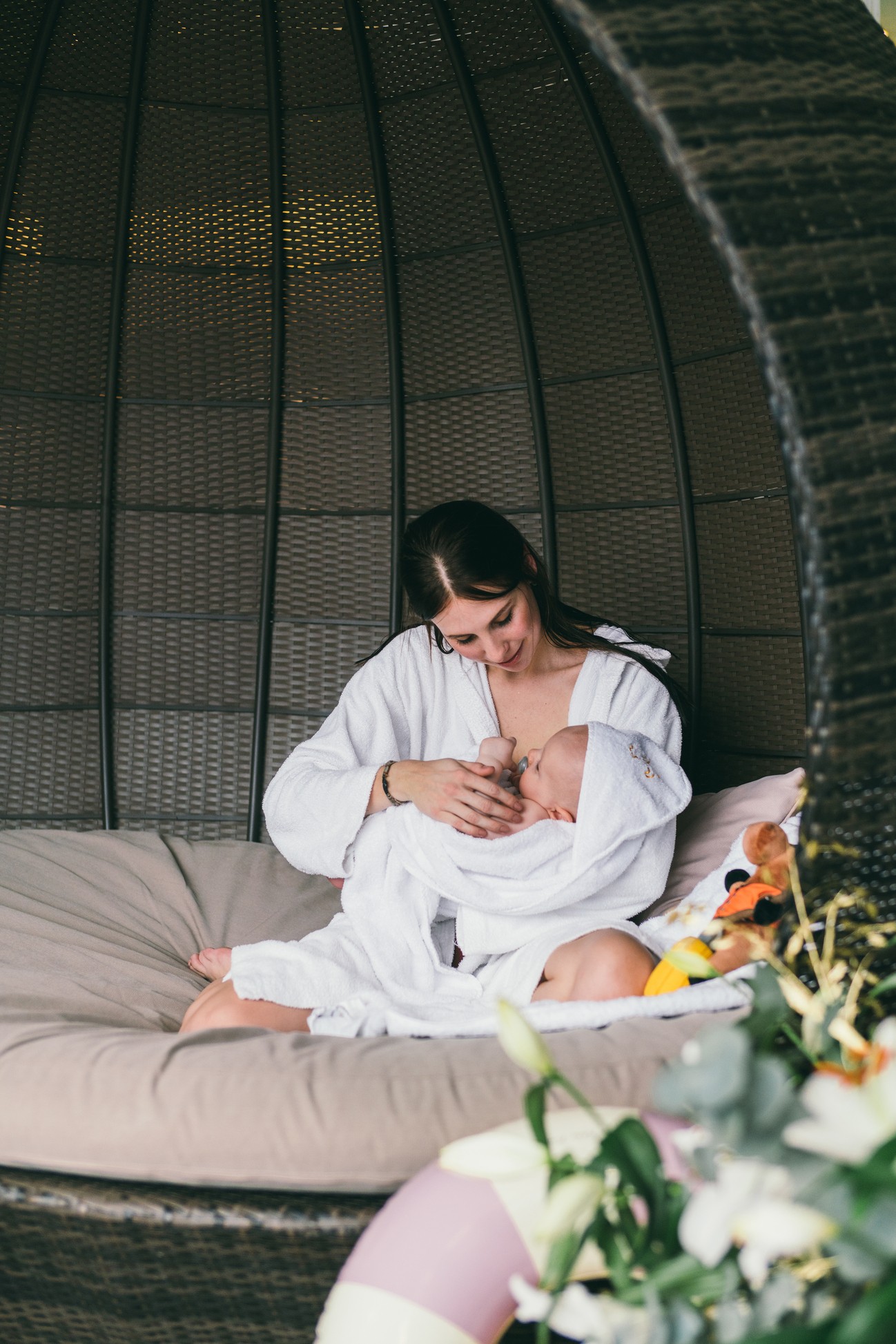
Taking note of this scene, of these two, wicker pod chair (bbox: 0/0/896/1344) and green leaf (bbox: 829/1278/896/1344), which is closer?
green leaf (bbox: 829/1278/896/1344)

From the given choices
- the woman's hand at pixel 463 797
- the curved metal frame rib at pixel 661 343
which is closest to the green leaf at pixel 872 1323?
the woman's hand at pixel 463 797

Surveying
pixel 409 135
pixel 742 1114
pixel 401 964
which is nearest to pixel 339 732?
pixel 401 964

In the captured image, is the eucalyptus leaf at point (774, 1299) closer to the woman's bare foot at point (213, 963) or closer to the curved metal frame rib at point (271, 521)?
the woman's bare foot at point (213, 963)

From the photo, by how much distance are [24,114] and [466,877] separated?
2.35m

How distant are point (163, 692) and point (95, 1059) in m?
1.97

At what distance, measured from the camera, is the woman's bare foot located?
2.30 m

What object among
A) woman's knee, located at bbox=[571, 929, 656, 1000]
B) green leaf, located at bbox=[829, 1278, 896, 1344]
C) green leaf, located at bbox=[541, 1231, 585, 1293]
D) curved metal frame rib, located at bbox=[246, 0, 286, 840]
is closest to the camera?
green leaf, located at bbox=[829, 1278, 896, 1344]

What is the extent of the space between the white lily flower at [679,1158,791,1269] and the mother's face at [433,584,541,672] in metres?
1.68

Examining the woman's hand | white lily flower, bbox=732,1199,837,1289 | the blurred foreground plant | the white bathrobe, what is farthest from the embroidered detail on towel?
white lily flower, bbox=732,1199,837,1289

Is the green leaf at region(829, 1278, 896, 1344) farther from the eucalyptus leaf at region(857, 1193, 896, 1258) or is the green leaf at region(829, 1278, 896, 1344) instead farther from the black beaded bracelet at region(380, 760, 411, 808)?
the black beaded bracelet at region(380, 760, 411, 808)

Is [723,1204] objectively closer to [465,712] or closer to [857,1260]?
[857,1260]

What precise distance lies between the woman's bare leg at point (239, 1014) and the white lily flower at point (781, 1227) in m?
1.39

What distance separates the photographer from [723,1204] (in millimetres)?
604

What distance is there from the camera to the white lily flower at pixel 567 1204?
66 centimetres
